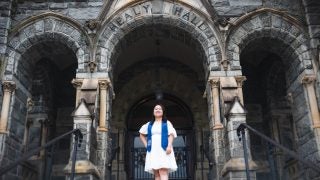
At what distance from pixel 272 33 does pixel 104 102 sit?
4.16 meters

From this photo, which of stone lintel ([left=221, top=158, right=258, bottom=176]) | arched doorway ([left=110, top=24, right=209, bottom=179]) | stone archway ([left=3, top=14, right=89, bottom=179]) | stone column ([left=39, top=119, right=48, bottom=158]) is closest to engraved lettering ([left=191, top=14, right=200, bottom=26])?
arched doorway ([left=110, top=24, right=209, bottom=179])

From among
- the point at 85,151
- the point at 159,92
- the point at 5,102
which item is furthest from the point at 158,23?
the point at 5,102

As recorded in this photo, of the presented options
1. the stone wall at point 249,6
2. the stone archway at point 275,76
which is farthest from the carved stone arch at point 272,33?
the stone wall at point 249,6

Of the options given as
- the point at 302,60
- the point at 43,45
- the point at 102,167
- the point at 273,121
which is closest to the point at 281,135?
the point at 273,121

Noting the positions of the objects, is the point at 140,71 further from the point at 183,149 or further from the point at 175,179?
the point at 175,179

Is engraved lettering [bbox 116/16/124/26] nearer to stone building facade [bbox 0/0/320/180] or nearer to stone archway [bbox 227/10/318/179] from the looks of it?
stone building facade [bbox 0/0/320/180]

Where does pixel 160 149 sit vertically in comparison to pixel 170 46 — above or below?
below

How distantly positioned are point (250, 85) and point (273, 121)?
53.2 inches

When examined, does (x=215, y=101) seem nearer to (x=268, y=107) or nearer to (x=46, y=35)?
(x=268, y=107)

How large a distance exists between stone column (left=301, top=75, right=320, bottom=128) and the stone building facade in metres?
0.02

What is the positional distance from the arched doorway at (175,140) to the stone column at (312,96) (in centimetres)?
397

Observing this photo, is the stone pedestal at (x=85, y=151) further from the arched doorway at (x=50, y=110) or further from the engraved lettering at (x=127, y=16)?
the arched doorway at (x=50, y=110)

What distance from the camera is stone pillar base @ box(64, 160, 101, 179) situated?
6582 mm

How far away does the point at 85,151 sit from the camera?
681 cm
